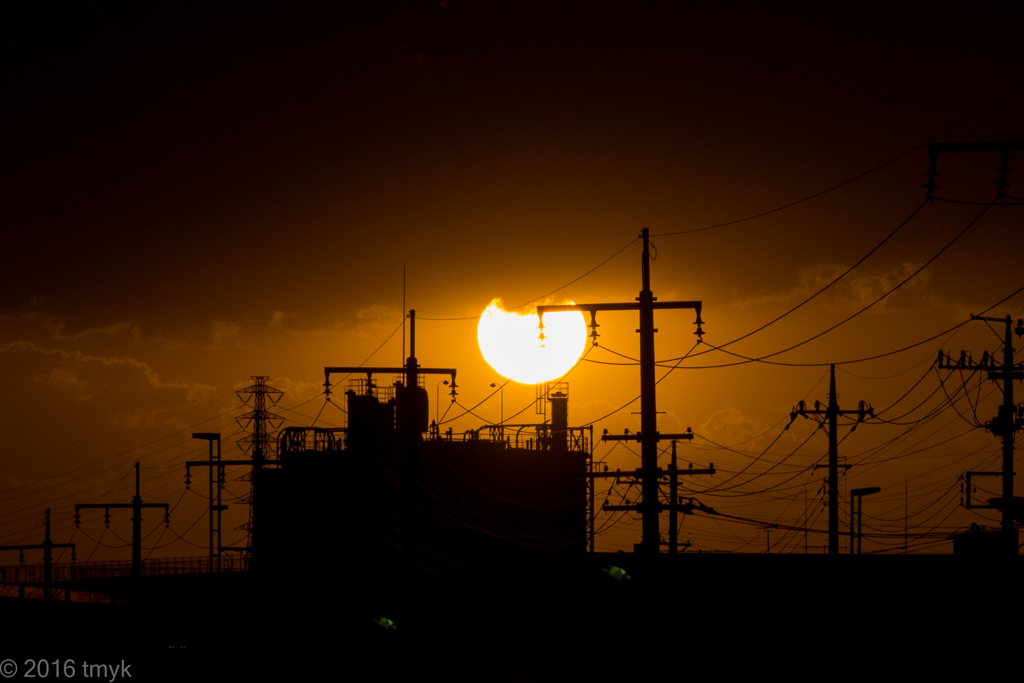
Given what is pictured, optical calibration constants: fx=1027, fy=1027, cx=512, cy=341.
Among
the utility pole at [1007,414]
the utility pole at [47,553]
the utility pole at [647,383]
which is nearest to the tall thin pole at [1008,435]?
the utility pole at [1007,414]

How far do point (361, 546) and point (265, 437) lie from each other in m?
22.2

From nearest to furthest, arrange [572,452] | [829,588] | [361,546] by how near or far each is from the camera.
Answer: [829,588], [361,546], [572,452]

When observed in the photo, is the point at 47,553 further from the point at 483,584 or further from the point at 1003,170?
the point at 1003,170

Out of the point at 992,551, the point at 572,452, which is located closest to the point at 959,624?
the point at 992,551

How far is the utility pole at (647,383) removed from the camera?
23.2 metres

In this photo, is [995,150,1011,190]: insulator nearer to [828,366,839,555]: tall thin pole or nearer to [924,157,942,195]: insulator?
[924,157,942,195]: insulator

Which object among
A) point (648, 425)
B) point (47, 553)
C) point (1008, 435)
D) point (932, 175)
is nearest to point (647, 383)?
point (648, 425)

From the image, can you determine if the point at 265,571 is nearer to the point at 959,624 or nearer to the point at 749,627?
the point at 749,627

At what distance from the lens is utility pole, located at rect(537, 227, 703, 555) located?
76.0ft

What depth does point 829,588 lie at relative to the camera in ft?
109

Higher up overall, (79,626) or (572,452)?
(572,452)

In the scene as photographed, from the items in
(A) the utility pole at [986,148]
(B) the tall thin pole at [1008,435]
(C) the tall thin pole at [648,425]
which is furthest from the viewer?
(B) the tall thin pole at [1008,435]

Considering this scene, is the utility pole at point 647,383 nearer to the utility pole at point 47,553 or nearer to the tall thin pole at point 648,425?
the tall thin pole at point 648,425

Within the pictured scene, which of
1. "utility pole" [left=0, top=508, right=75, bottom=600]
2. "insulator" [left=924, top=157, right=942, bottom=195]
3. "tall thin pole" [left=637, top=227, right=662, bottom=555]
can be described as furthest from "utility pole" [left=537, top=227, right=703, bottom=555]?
"utility pole" [left=0, top=508, right=75, bottom=600]
